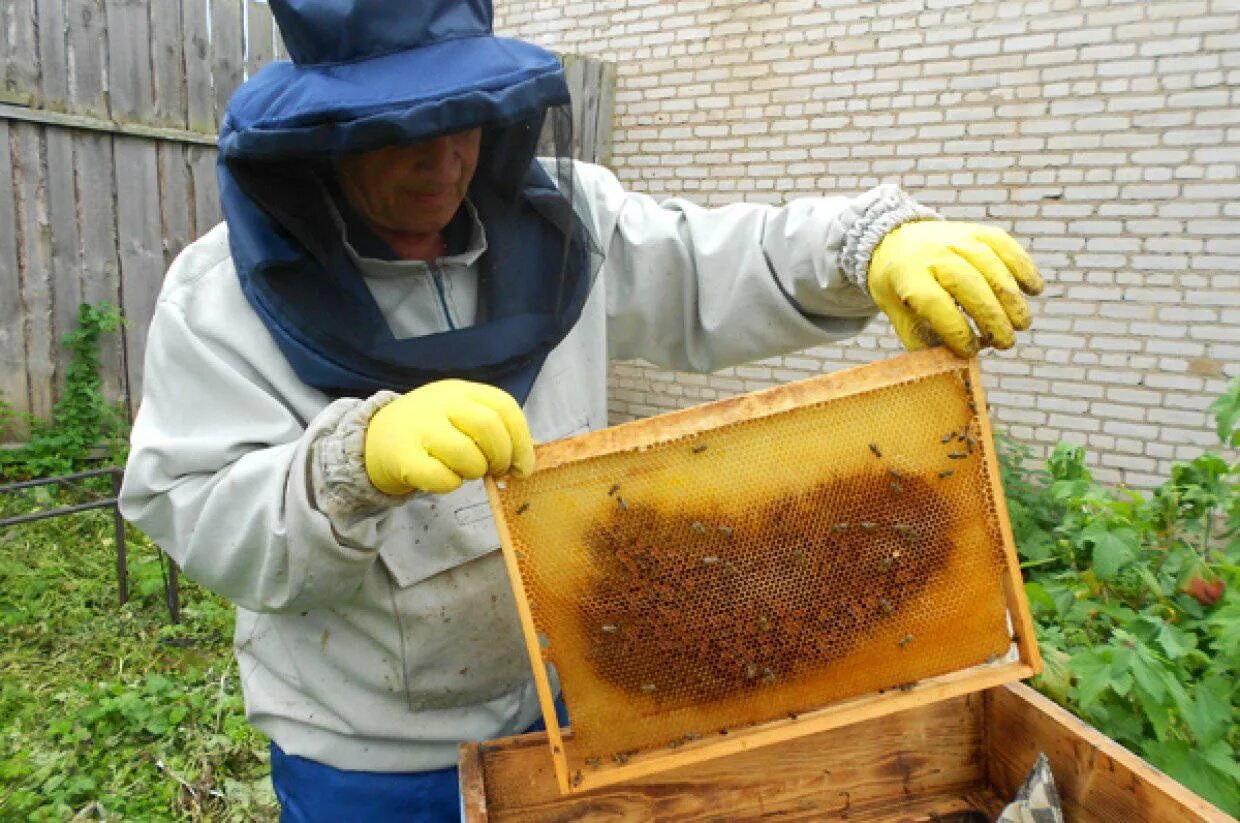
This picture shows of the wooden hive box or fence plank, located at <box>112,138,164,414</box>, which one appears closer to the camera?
the wooden hive box

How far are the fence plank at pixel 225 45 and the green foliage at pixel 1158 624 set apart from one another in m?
5.98

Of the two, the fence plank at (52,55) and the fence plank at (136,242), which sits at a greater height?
the fence plank at (52,55)

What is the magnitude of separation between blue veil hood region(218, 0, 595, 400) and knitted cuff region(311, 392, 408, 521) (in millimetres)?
247

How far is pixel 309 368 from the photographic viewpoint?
1651mm

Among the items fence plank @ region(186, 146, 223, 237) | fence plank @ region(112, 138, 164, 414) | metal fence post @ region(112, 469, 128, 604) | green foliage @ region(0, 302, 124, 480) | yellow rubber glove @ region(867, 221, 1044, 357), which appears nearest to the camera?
yellow rubber glove @ region(867, 221, 1044, 357)

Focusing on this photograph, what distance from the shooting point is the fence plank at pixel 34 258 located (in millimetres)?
5277

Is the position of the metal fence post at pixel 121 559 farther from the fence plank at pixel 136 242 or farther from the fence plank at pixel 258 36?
the fence plank at pixel 258 36

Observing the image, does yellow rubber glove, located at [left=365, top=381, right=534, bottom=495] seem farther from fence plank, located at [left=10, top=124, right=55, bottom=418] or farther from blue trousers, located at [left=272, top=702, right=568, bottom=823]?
fence plank, located at [left=10, top=124, right=55, bottom=418]

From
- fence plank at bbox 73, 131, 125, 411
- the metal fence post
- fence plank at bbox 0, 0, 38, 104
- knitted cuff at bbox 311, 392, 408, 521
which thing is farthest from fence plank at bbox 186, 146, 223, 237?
knitted cuff at bbox 311, 392, 408, 521

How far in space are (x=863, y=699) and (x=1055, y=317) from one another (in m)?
4.85

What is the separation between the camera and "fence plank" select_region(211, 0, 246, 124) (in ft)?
20.0

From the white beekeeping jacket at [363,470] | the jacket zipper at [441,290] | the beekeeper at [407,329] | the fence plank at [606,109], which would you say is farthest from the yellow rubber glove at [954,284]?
the fence plank at [606,109]

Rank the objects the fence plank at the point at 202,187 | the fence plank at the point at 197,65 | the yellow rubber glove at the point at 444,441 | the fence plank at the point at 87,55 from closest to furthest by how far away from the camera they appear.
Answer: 1. the yellow rubber glove at the point at 444,441
2. the fence plank at the point at 87,55
3. the fence plank at the point at 197,65
4. the fence plank at the point at 202,187

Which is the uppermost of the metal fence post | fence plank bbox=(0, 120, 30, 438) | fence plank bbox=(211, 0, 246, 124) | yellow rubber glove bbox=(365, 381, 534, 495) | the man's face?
fence plank bbox=(211, 0, 246, 124)
